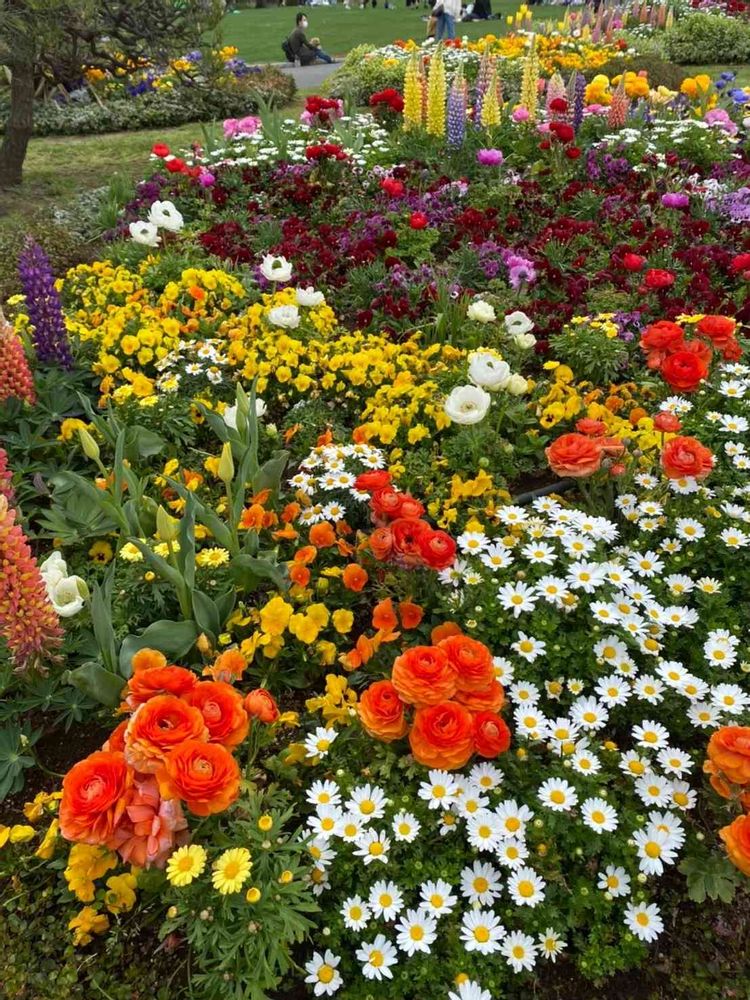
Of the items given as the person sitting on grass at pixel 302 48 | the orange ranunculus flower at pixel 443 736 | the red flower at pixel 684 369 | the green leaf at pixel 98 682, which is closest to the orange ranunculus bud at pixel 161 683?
the green leaf at pixel 98 682

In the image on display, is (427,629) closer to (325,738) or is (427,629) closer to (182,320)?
(325,738)

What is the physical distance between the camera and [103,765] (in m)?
1.65

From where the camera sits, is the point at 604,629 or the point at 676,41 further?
the point at 676,41

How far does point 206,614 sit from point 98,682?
0.36 m

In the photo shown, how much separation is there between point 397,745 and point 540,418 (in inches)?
65.9

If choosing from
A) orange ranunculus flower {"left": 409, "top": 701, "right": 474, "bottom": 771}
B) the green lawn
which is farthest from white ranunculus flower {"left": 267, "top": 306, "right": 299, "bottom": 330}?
the green lawn

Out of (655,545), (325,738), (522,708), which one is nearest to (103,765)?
(325,738)

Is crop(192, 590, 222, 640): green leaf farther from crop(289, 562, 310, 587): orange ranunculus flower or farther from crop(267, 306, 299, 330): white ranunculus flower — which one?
crop(267, 306, 299, 330): white ranunculus flower

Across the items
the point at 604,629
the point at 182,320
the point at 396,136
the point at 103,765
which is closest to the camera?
the point at 103,765

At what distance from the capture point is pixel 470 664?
180cm

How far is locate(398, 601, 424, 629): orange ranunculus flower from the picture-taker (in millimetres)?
2260

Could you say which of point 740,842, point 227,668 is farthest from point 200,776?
point 740,842

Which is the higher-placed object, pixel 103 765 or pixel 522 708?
pixel 103 765

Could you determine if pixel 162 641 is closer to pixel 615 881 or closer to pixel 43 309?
pixel 615 881
